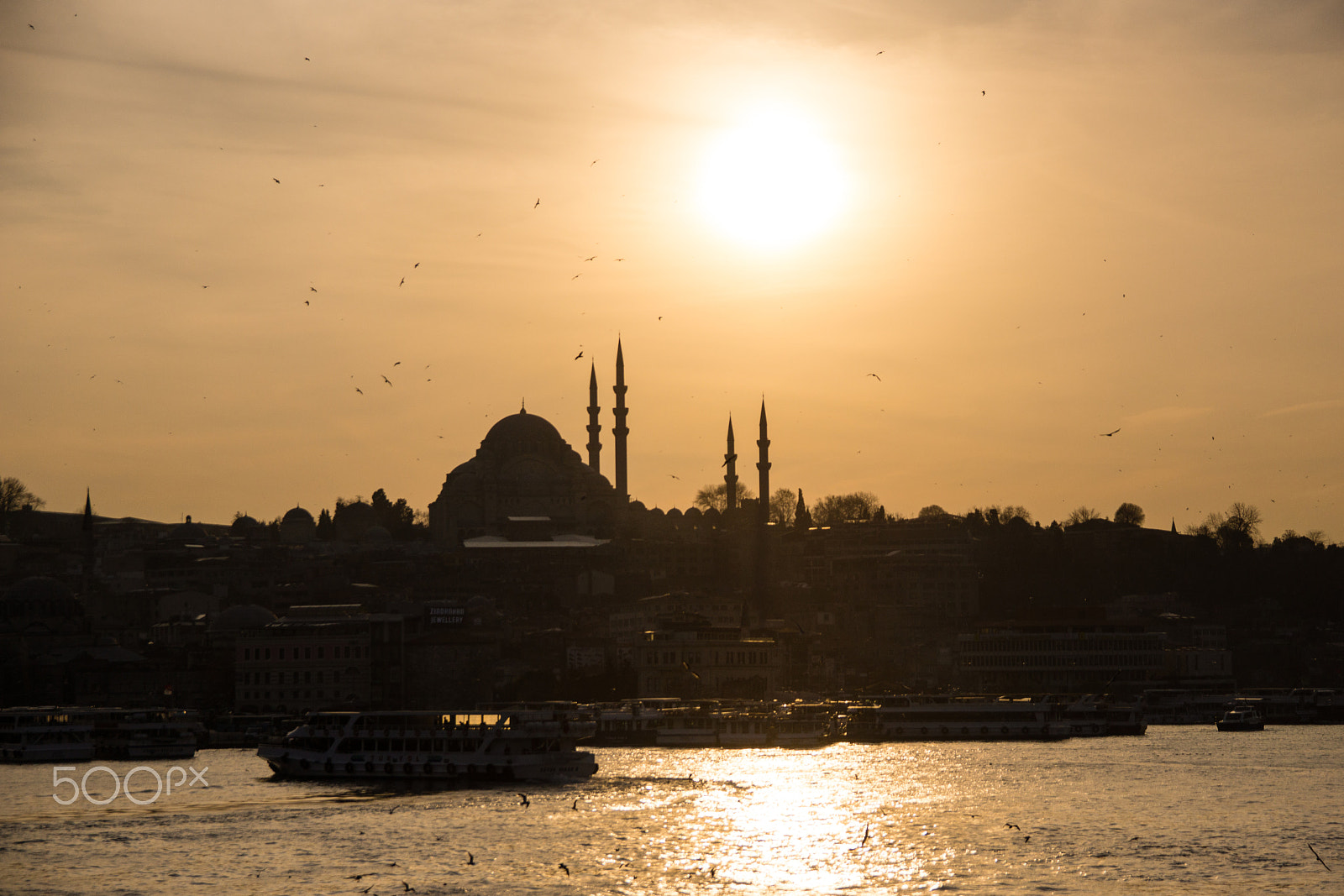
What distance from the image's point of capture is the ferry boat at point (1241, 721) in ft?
290

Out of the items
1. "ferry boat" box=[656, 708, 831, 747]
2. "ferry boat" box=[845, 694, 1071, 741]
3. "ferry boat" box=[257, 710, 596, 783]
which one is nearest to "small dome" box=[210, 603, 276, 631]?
"ferry boat" box=[656, 708, 831, 747]

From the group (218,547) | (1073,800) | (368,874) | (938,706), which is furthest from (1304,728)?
(218,547)

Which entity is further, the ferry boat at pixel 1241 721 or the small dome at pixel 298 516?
the small dome at pixel 298 516

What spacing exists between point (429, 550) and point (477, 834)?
96158mm

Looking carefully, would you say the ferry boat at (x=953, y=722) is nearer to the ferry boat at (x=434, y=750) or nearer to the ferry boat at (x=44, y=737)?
the ferry boat at (x=434, y=750)

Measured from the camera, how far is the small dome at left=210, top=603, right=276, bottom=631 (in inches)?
4168

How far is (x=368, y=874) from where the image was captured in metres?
38.6

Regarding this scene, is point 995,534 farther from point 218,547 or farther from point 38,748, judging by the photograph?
point 38,748

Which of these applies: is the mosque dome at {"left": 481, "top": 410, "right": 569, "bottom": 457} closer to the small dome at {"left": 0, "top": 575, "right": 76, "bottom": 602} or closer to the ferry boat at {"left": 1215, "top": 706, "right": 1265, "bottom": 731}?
the small dome at {"left": 0, "top": 575, "right": 76, "bottom": 602}

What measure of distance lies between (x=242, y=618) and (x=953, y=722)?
147ft

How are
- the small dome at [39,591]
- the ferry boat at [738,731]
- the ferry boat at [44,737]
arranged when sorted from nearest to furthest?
the ferry boat at [44,737], the ferry boat at [738,731], the small dome at [39,591]

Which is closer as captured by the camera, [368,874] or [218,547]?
[368,874]

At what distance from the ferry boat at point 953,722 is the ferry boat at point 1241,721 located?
9.58m

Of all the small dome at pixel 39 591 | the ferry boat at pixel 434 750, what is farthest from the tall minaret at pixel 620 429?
the ferry boat at pixel 434 750
